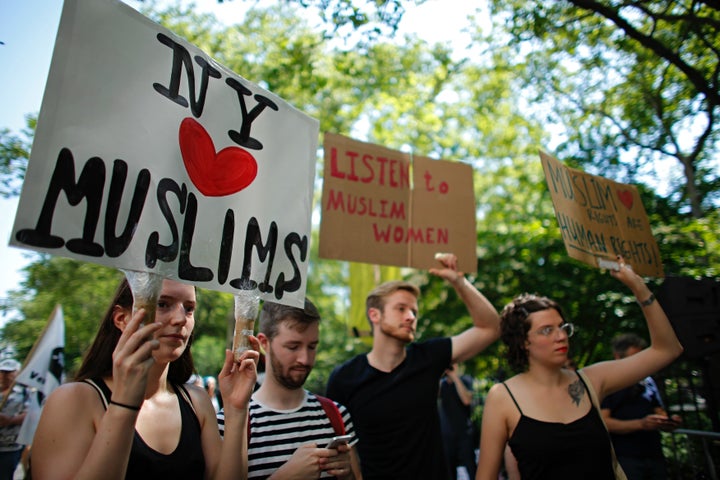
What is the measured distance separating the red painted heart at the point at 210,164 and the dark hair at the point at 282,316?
745mm

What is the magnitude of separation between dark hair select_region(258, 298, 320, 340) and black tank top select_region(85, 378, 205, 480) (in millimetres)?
726

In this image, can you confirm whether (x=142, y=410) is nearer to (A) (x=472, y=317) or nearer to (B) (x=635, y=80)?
(A) (x=472, y=317)

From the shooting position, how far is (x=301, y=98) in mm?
12023

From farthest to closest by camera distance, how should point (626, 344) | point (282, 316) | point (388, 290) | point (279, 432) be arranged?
point (626, 344) < point (388, 290) < point (282, 316) < point (279, 432)

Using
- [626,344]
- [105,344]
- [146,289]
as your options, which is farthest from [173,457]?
[626,344]

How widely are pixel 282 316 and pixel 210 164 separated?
0.92 m

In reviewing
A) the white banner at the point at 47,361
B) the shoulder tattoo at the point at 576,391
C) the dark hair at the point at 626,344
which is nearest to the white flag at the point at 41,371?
the white banner at the point at 47,361

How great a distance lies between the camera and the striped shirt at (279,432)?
2.35 meters

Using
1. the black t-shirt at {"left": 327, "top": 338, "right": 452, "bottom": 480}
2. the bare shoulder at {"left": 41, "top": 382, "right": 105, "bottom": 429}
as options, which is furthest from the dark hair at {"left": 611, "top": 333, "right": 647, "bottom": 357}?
the bare shoulder at {"left": 41, "top": 382, "right": 105, "bottom": 429}

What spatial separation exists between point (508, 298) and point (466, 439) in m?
1.94

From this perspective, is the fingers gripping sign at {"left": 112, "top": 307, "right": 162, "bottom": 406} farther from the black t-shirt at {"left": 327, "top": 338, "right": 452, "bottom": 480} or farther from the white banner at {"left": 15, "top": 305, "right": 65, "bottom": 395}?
the white banner at {"left": 15, "top": 305, "right": 65, "bottom": 395}

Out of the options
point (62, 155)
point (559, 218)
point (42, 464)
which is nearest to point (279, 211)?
point (62, 155)

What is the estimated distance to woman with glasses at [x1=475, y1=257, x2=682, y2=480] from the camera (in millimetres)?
2619

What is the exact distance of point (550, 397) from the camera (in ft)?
9.27
